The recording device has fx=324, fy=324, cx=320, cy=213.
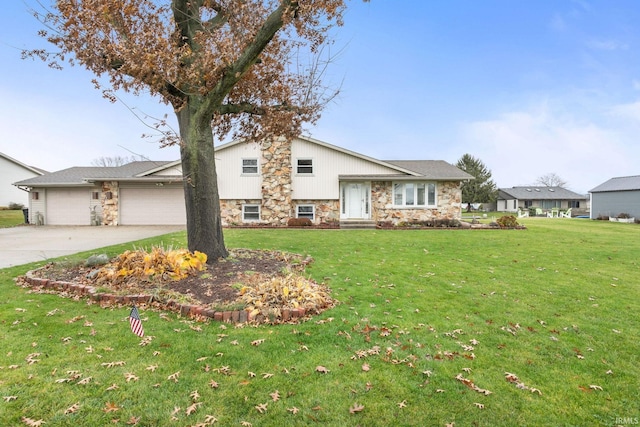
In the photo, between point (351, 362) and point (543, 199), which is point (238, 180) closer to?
point (351, 362)

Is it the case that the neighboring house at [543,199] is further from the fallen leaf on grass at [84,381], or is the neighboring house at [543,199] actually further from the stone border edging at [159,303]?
the fallen leaf on grass at [84,381]

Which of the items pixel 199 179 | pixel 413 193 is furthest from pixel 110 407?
pixel 413 193

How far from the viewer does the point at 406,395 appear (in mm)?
2824

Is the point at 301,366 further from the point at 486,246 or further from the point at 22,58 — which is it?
the point at 486,246

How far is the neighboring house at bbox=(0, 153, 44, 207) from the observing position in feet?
94.9

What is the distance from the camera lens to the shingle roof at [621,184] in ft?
85.4

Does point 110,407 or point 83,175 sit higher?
point 83,175

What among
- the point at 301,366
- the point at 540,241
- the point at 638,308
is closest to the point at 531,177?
the point at 540,241

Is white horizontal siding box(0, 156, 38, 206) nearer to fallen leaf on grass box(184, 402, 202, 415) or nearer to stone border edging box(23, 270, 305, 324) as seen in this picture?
stone border edging box(23, 270, 305, 324)

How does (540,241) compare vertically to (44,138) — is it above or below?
below

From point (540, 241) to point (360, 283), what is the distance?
988 cm

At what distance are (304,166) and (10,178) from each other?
1156 inches

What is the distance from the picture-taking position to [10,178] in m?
29.6

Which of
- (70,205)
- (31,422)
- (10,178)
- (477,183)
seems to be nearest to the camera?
(31,422)
